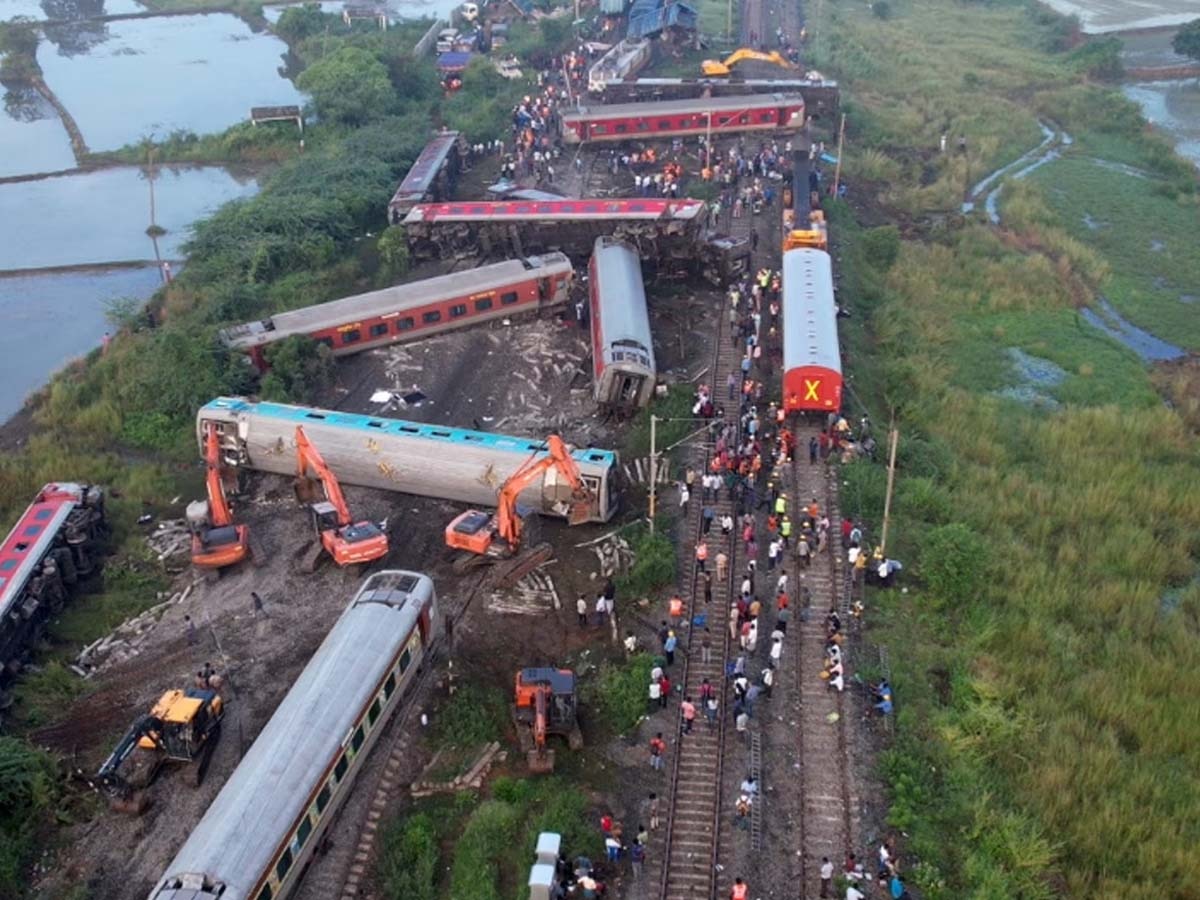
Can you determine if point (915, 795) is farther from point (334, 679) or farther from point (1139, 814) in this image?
point (334, 679)

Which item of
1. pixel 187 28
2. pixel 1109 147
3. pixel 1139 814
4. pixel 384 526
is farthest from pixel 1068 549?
pixel 187 28

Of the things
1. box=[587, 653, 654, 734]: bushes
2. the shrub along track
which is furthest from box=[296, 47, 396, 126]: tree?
box=[587, 653, 654, 734]: bushes

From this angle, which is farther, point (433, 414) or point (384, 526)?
point (433, 414)

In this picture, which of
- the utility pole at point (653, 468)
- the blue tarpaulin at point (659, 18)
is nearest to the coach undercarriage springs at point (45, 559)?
the utility pole at point (653, 468)

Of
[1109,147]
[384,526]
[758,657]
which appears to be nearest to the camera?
[758,657]

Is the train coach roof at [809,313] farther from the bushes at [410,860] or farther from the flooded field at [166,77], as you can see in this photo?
the flooded field at [166,77]

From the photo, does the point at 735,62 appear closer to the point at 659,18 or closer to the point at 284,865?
the point at 659,18

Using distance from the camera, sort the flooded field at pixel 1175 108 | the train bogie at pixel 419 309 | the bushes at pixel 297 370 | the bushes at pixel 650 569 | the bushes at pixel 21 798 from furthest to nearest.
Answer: the flooded field at pixel 1175 108 → the train bogie at pixel 419 309 → the bushes at pixel 297 370 → the bushes at pixel 650 569 → the bushes at pixel 21 798

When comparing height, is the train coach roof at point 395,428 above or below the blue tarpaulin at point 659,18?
below
